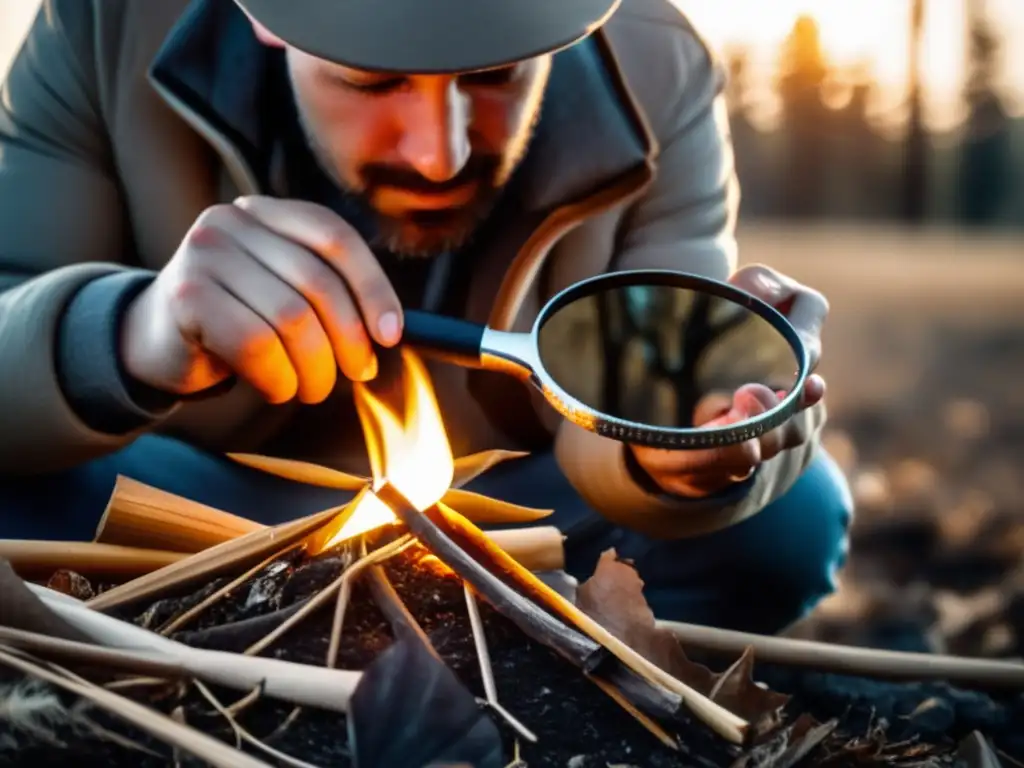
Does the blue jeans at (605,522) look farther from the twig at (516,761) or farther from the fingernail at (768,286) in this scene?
the twig at (516,761)

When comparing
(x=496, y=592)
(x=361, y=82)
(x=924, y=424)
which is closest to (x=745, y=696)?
(x=496, y=592)

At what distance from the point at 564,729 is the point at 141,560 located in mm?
283

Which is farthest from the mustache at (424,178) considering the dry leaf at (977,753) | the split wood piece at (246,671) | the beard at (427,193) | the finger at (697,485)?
the dry leaf at (977,753)

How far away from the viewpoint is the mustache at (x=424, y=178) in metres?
0.87

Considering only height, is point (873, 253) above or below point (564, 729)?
below

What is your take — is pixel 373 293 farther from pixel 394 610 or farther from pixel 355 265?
pixel 394 610

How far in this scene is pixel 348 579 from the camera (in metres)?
0.65

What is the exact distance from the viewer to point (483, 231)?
0.98 m

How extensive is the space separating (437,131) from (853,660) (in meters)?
0.45

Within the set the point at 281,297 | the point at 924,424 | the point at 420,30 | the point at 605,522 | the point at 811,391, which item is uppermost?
the point at 420,30

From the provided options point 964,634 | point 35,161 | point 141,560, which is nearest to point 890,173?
point 964,634

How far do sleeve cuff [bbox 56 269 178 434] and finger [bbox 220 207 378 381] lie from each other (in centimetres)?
17

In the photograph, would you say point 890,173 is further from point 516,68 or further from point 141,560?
point 141,560

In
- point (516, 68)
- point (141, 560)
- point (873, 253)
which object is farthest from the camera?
point (873, 253)
